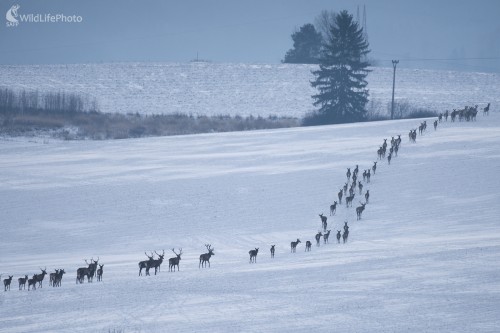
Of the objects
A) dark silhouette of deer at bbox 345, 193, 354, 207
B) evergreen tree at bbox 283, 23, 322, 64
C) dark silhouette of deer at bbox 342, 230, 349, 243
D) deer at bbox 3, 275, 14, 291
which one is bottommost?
deer at bbox 3, 275, 14, 291

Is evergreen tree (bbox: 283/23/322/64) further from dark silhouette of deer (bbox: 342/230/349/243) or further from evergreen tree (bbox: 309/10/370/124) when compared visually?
dark silhouette of deer (bbox: 342/230/349/243)

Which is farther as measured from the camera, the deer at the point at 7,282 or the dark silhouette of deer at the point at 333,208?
the dark silhouette of deer at the point at 333,208

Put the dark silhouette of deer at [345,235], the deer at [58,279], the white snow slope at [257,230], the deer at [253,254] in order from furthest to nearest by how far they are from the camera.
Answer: the dark silhouette of deer at [345,235] < the deer at [253,254] < the deer at [58,279] < the white snow slope at [257,230]

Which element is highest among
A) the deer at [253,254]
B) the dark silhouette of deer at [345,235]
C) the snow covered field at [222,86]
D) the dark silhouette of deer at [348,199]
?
the snow covered field at [222,86]

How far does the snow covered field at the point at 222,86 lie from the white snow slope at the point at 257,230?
25.9 meters

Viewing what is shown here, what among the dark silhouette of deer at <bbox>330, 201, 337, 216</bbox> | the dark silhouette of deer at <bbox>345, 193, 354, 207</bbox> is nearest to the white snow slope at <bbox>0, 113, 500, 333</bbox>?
the dark silhouette of deer at <bbox>330, 201, 337, 216</bbox>

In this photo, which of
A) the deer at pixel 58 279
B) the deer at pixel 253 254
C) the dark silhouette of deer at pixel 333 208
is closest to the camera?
the deer at pixel 58 279

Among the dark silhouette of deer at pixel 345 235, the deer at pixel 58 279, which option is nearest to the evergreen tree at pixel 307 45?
the dark silhouette of deer at pixel 345 235

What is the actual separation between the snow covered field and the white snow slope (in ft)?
85.0

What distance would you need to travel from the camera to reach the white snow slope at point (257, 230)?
19969 mm

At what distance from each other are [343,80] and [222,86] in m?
22.6

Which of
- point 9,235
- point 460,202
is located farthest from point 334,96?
point 9,235

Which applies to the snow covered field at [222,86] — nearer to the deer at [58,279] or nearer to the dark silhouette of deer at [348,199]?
the dark silhouette of deer at [348,199]

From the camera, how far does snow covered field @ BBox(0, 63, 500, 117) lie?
290ft
